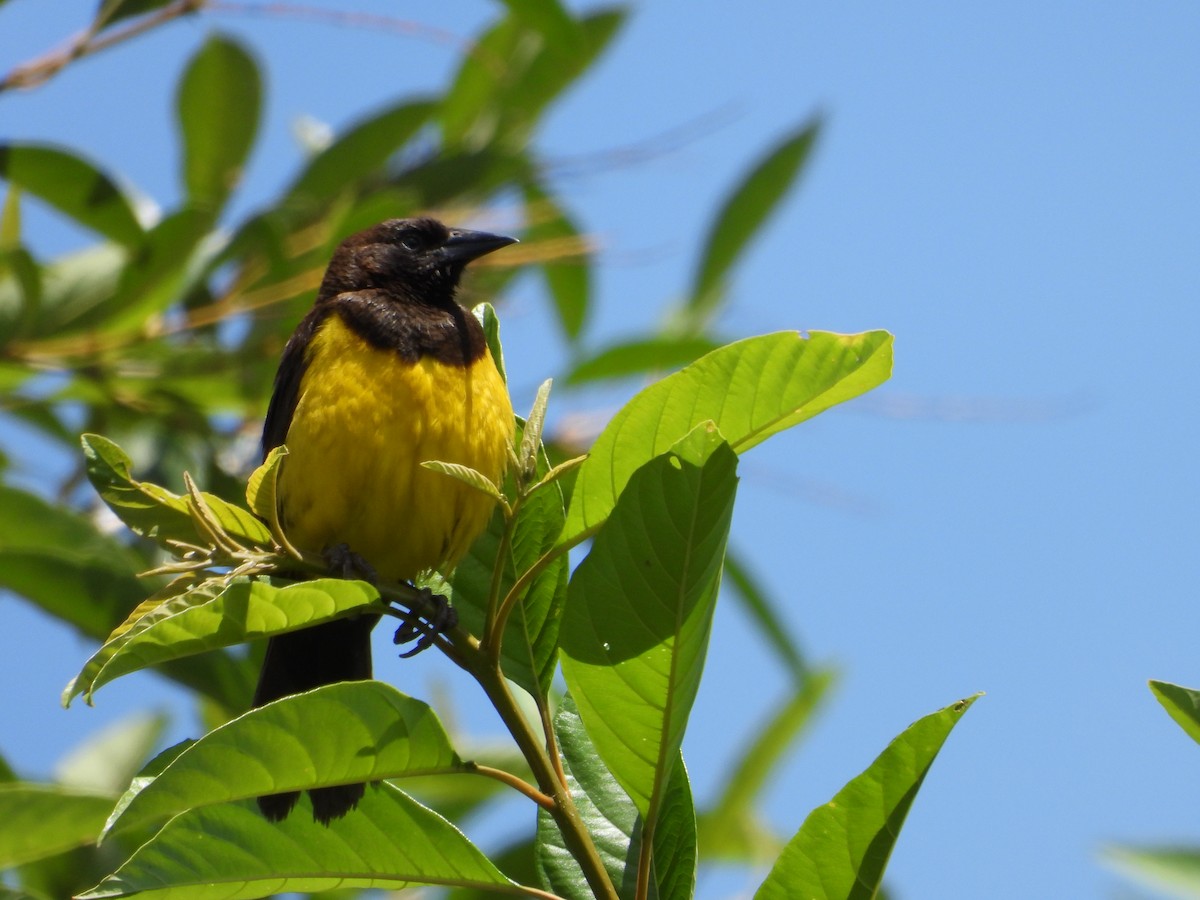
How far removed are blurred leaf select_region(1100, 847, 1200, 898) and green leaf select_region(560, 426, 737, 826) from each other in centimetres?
61

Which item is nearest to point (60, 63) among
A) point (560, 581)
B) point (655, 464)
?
point (560, 581)

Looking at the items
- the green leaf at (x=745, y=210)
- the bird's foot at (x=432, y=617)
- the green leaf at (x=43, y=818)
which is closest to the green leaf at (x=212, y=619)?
the bird's foot at (x=432, y=617)

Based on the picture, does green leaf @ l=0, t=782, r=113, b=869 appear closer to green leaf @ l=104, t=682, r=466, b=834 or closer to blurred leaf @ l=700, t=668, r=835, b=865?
green leaf @ l=104, t=682, r=466, b=834

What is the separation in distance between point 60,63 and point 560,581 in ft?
8.63

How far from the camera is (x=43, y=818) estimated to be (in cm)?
283

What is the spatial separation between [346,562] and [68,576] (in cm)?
74

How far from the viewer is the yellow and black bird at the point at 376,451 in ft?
10.3

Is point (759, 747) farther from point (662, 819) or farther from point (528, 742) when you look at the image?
point (528, 742)

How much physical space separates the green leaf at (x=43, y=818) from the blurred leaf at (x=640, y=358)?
2.34m

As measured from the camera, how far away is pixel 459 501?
3066mm

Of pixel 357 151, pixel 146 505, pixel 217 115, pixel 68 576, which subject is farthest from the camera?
pixel 357 151

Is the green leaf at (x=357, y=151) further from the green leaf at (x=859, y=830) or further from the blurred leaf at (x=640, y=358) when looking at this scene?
the green leaf at (x=859, y=830)

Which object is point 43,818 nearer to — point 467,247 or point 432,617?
point 432,617

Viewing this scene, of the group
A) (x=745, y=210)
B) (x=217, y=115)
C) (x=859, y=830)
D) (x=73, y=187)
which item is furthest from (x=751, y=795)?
(x=217, y=115)
